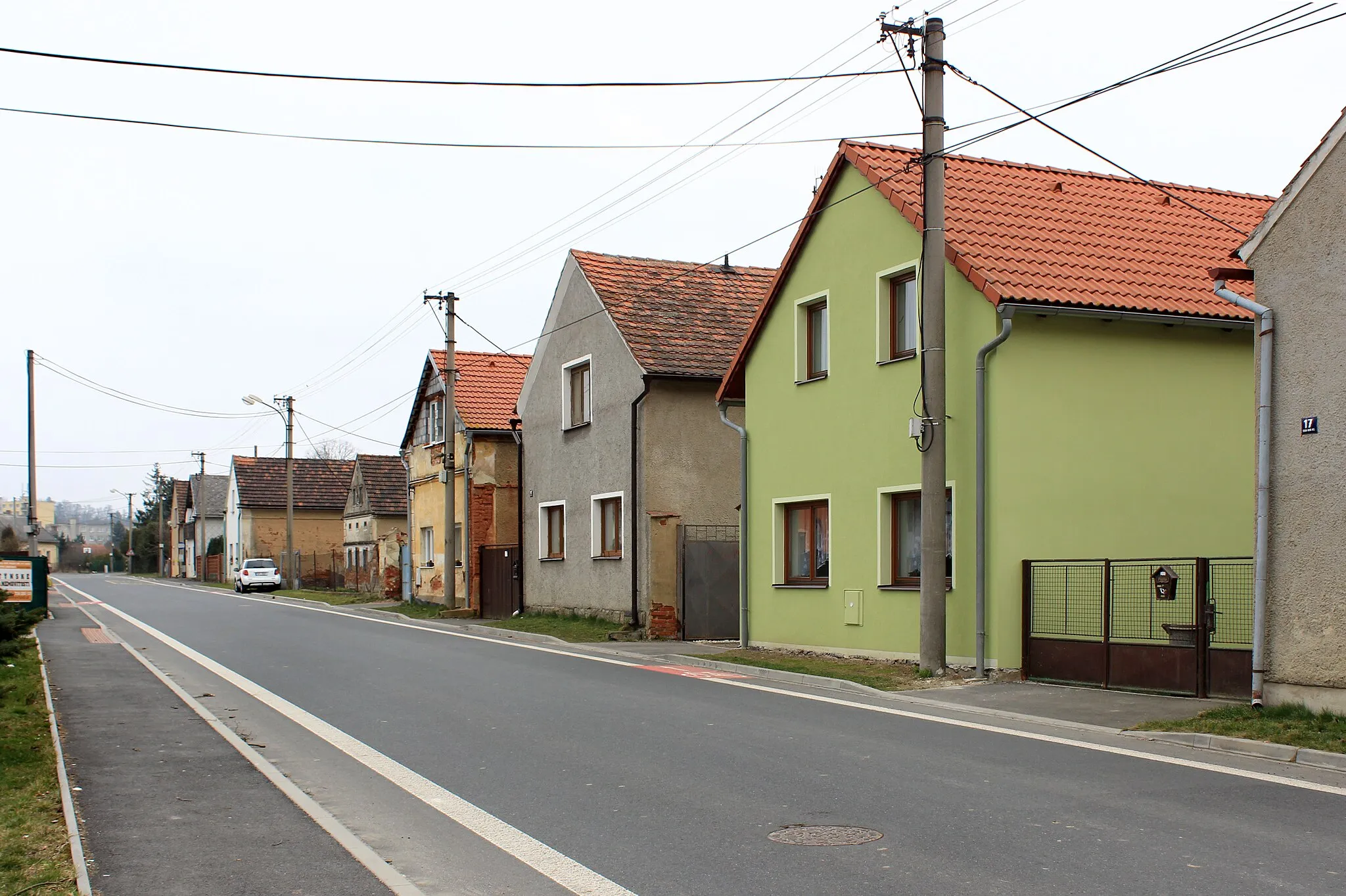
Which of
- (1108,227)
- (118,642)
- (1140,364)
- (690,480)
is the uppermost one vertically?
(1108,227)

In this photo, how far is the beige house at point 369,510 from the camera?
5659 cm

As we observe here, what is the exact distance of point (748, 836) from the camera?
750 centimetres

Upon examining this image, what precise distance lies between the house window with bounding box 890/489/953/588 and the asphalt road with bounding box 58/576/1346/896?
3871mm

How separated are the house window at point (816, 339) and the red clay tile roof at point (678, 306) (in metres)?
5.29

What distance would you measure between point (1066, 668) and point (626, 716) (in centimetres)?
566

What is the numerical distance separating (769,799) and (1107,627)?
24.6 ft

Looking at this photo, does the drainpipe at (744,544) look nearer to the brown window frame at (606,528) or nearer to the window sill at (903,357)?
the window sill at (903,357)

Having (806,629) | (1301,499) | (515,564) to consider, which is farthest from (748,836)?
(515,564)

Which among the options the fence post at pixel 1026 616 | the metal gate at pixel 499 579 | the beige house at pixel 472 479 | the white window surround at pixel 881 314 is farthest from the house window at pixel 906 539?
the beige house at pixel 472 479

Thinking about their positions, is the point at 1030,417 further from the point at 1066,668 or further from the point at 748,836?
the point at 748,836

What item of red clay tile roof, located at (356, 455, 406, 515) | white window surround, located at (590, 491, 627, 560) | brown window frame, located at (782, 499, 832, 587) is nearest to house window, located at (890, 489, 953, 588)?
brown window frame, located at (782, 499, 832, 587)

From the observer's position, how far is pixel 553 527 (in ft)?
101

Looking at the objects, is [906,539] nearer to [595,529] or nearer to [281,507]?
[595,529]

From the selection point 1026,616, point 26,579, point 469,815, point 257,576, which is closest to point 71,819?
point 469,815
